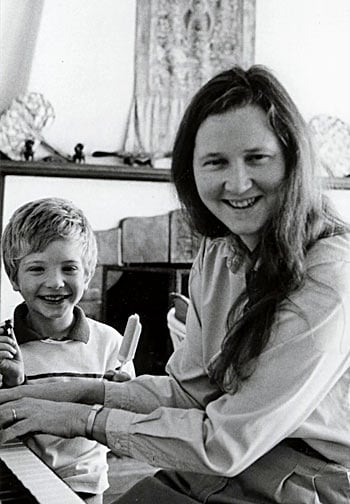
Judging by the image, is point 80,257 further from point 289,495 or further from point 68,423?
point 289,495

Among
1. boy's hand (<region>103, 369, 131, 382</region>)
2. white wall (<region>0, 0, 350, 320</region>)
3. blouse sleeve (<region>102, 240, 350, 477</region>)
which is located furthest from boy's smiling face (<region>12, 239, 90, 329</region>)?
white wall (<region>0, 0, 350, 320</region>)

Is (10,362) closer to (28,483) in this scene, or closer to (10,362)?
(10,362)

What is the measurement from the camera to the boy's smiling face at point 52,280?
1.15 metres

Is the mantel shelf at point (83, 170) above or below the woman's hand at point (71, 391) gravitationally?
above

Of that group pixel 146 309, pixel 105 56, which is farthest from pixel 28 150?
pixel 146 309

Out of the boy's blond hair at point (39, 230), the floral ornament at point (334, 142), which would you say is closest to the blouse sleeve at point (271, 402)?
the boy's blond hair at point (39, 230)

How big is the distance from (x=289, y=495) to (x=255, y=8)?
2.87m

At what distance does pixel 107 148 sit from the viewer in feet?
10.7

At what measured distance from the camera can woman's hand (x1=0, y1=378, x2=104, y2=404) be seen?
3.25 feet

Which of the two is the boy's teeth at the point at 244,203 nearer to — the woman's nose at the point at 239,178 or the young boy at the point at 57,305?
the woman's nose at the point at 239,178

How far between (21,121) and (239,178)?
7.49 feet

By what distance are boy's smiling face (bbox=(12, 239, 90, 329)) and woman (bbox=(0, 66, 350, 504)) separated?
0.21 meters

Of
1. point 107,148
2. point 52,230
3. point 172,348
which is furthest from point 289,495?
point 107,148

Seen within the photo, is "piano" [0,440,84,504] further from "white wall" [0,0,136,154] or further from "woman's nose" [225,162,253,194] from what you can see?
"white wall" [0,0,136,154]
